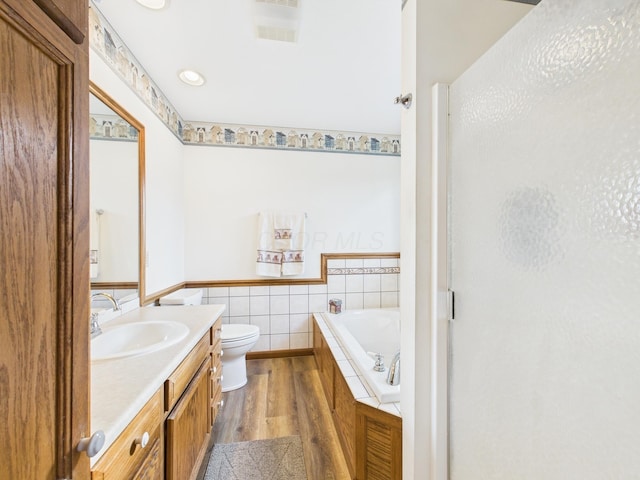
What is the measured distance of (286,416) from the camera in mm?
1925

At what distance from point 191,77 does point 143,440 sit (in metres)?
2.15

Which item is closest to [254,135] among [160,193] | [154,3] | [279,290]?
[160,193]

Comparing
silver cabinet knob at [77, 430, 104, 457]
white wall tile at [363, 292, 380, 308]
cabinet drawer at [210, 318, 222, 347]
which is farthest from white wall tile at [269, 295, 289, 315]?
silver cabinet knob at [77, 430, 104, 457]

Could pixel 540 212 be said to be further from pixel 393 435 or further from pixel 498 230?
pixel 393 435

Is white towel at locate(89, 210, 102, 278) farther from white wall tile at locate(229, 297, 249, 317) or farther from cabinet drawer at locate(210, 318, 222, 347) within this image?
white wall tile at locate(229, 297, 249, 317)

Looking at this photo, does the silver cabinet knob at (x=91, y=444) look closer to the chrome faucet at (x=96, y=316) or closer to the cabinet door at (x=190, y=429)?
the cabinet door at (x=190, y=429)

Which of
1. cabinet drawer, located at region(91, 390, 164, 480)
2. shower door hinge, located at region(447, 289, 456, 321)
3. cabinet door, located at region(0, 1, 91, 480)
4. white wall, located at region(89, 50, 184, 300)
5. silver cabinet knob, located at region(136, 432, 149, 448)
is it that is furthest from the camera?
white wall, located at region(89, 50, 184, 300)

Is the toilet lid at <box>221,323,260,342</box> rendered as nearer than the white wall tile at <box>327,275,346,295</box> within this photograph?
Yes

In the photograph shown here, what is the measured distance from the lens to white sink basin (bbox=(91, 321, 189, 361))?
1254 millimetres

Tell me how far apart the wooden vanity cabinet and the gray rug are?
0.65 feet

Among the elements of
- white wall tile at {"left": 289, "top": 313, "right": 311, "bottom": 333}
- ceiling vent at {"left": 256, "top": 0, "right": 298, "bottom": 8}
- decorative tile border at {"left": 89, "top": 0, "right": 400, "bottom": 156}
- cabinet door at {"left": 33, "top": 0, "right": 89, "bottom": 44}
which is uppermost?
ceiling vent at {"left": 256, "top": 0, "right": 298, "bottom": 8}

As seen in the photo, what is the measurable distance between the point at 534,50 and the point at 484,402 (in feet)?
3.20

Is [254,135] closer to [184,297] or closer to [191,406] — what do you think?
[184,297]

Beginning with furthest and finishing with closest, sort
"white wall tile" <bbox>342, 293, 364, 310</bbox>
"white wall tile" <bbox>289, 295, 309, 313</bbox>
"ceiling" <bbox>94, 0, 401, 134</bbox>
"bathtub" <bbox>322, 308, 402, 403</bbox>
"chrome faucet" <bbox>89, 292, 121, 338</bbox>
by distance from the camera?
"white wall tile" <bbox>342, 293, 364, 310</bbox>, "white wall tile" <bbox>289, 295, 309, 313</bbox>, "bathtub" <bbox>322, 308, 402, 403</bbox>, "ceiling" <bbox>94, 0, 401, 134</bbox>, "chrome faucet" <bbox>89, 292, 121, 338</bbox>
